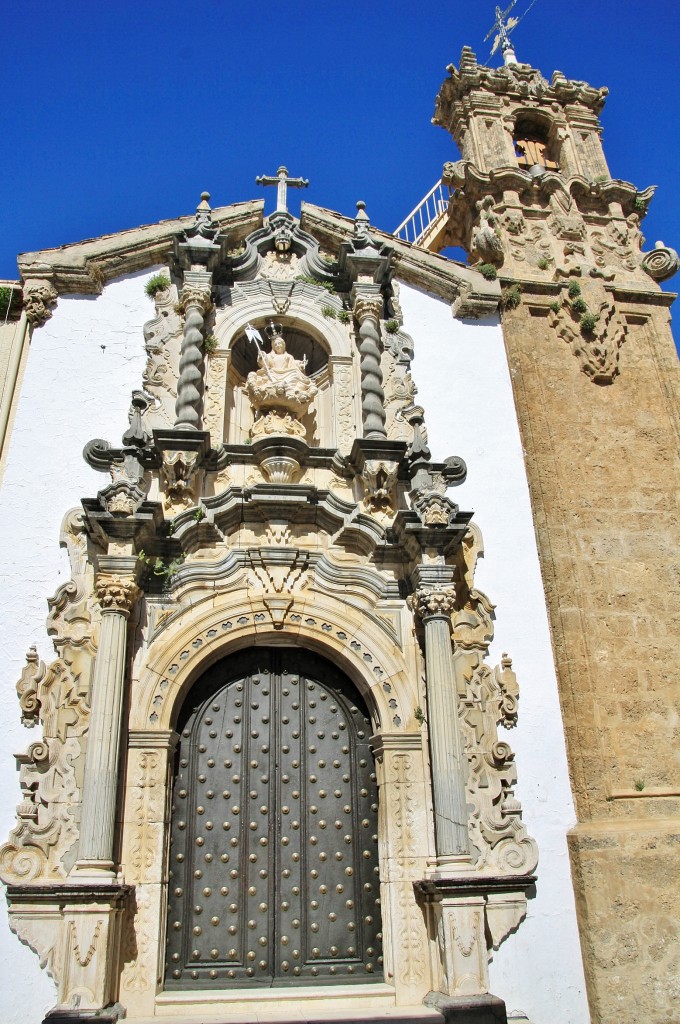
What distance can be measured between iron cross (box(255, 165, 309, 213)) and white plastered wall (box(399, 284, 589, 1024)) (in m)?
1.82

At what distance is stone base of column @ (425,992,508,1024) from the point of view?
560 centimetres

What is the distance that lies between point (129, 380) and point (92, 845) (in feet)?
14.4

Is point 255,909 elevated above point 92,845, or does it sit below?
below

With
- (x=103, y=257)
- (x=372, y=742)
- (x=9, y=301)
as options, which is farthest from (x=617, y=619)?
(x=9, y=301)

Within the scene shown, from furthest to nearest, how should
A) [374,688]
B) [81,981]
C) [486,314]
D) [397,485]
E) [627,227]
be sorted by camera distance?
1. [627,227]
2. [486,314]
3. [397,485]
4. [374,688]
5. [81,981]

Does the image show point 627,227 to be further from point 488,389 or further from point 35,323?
point 35,323

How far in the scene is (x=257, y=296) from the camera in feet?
29.5

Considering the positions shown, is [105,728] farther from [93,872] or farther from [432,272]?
[432,272]

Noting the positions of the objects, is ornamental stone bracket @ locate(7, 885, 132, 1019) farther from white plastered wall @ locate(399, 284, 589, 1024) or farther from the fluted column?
white plastered wall @ locate(399, 284, 589, 1024)

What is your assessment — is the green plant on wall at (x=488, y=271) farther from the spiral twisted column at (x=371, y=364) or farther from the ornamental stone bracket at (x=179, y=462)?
the ornamental stone bracket at (x=179, y=462)

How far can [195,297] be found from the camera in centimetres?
847

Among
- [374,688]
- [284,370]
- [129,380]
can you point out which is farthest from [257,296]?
[374,688]

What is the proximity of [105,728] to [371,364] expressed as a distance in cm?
445

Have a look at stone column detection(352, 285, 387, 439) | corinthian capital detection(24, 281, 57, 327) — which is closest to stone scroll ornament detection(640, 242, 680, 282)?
stone column detection(352, 285, 387, 439)
